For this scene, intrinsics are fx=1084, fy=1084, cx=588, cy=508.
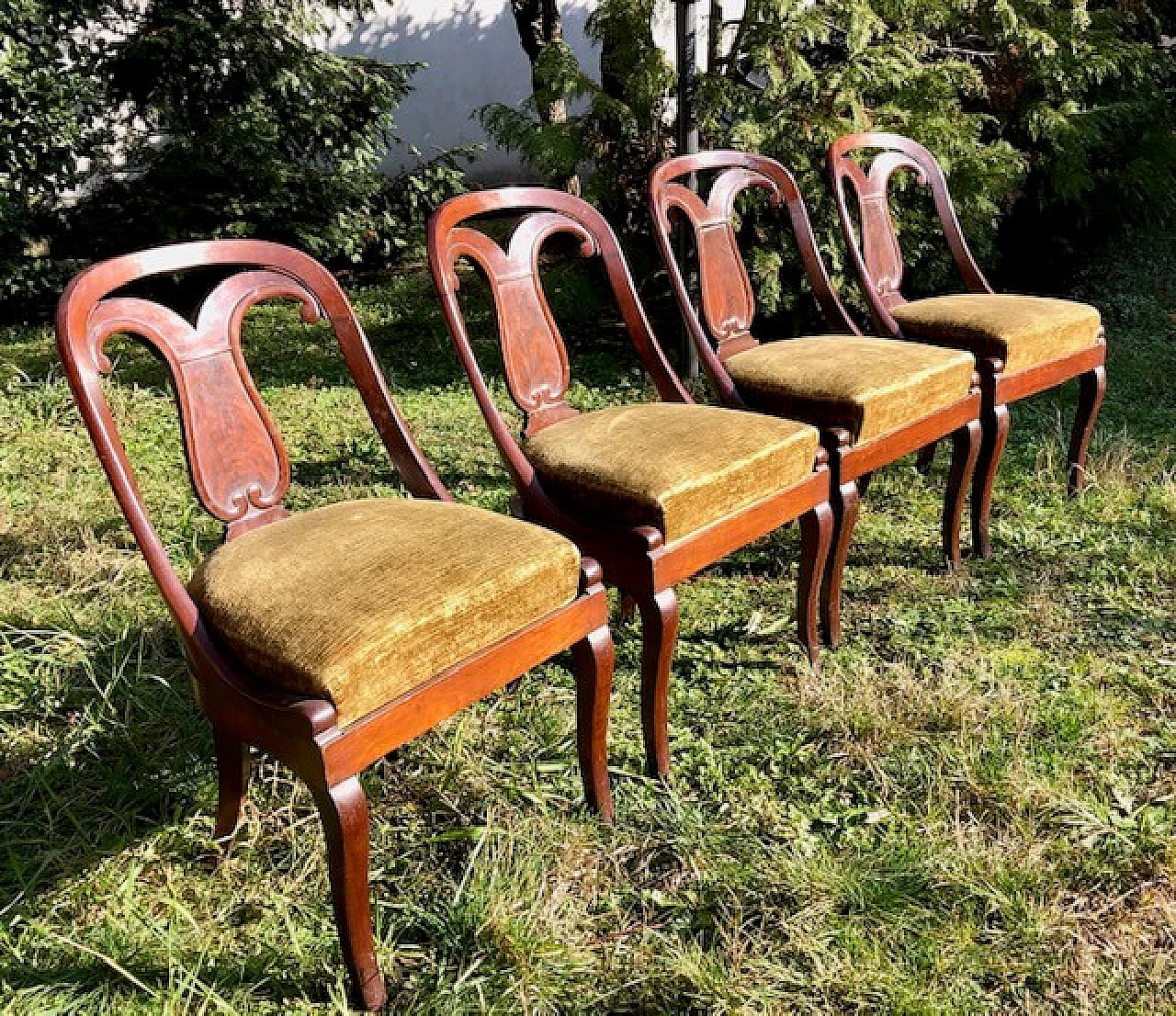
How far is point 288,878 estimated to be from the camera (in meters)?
1.99

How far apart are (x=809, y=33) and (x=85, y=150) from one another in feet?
13.2

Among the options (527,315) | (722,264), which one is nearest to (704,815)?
(527,315)

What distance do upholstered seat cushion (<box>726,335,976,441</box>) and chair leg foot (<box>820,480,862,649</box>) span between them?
148mm

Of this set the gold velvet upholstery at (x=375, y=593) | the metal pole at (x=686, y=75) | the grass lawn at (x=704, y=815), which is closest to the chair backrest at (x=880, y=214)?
the grass lawn at (x=704, y=815)

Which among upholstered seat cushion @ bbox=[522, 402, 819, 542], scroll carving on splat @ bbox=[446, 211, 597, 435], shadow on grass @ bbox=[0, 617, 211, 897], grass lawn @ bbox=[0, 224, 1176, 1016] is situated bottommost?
grass lawn @ bbox=[0, 224, 1176, 1016]

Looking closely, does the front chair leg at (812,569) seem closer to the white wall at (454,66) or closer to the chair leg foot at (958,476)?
the chair leg foot at (958,476)

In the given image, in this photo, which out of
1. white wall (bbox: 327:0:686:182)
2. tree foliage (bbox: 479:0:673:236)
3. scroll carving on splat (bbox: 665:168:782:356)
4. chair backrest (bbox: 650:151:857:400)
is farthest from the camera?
white wall (bbox: 327:0:686:182)

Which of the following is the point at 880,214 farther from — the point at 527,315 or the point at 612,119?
the point at 612,119

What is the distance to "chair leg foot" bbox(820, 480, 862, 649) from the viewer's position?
8.62ft

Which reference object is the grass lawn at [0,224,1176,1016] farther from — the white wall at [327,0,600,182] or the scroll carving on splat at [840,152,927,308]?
the white wall at [327,0,600,182]

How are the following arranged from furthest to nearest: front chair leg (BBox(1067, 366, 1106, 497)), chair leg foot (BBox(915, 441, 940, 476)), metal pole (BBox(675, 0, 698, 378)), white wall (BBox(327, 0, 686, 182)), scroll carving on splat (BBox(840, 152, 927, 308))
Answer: white wall (BBox(327, 0, 686, 182)) → metal pole (BBox(675, 0, 698, 378)) → chair leg foot (BBox(915, 441, 940, 476)) → front chair leg (BBox(1067, 366, 1106, 497)) → scroll carving on splat (BBox(840, 152, 927, 308))

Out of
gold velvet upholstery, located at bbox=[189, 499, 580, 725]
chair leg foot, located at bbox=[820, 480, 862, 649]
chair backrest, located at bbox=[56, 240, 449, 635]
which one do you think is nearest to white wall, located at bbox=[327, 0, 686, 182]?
chair leg foot, located at bbox=[820, 480, 862, 649]

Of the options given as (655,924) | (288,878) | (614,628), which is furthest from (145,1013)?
(614,628)

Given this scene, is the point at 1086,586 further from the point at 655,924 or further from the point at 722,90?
the point at 722,90
